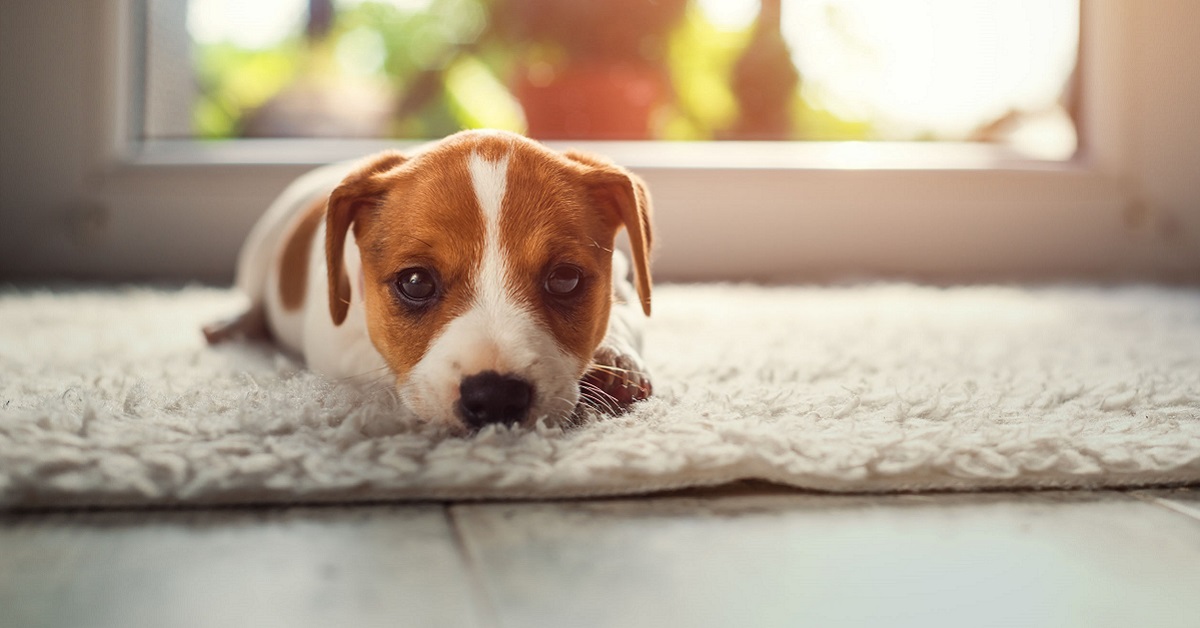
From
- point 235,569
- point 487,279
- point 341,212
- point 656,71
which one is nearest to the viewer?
point 235,569

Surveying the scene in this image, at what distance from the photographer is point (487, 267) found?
1.56 m

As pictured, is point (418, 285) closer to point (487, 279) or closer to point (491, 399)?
point (487, 279)

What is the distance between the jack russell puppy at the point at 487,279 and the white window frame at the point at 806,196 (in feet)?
6.46

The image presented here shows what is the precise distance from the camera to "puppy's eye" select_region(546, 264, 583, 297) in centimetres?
162

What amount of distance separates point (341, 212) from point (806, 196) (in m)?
2.48

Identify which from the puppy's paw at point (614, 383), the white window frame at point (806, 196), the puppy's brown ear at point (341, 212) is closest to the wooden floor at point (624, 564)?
the puppy's paw at point (614, 383)

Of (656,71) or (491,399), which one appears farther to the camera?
(656,71)

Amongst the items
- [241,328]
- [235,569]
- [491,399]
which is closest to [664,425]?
[491,399]

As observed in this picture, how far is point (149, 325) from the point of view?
2.54m

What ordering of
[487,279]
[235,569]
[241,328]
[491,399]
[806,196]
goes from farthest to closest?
[806,196], [241,328], [487,279], [491,399], [235,569]

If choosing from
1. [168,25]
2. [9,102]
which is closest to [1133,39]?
[168,25]

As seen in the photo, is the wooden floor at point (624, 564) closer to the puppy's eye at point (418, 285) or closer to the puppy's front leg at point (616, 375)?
the puppy's front leg at point (616, 375)

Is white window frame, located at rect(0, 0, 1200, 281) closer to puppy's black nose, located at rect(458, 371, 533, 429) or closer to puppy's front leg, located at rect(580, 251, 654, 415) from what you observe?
puppy's front leg, located at rect(580, 251, 654, 415)

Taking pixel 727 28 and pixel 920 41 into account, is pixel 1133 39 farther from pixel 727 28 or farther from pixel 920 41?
pixel 727 28
